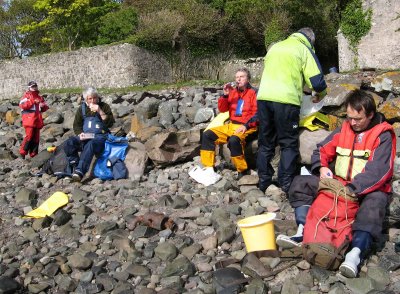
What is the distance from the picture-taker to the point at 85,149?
24.2 ft

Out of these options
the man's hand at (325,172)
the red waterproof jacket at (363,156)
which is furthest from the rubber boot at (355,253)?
the man's hand at (325,172)

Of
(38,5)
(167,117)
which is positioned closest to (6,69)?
(38,5)

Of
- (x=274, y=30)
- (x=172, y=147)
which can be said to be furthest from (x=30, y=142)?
(x=274, y=30)

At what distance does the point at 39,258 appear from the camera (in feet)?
15.7

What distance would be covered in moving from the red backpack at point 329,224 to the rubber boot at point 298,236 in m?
0.18

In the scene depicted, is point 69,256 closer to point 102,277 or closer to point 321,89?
point 102,277

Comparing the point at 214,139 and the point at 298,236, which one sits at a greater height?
the point at 214,139

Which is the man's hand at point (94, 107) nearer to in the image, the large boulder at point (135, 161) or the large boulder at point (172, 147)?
the large boulder at point (135, 161)

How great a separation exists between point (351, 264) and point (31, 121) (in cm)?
759

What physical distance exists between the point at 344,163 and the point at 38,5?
27067 millimetres

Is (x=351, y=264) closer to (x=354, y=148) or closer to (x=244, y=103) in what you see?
(x=354, y=148)

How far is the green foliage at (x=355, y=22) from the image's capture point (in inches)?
769

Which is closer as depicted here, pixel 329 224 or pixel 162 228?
pixel 329 224

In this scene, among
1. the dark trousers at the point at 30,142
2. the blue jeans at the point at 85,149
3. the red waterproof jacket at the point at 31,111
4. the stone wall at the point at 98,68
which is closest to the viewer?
the blue jeans at the point at 85,149
